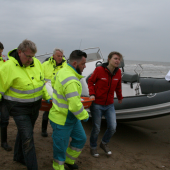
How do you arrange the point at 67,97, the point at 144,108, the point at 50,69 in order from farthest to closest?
the point at 50,69, the point at 144,108, the point at 67,97

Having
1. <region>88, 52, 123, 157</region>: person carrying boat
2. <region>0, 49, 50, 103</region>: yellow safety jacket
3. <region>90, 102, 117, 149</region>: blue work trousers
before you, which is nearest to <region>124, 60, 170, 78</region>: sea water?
<region>88, 52, 123, 157</region>: person carrying boat

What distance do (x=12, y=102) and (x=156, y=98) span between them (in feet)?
7.98

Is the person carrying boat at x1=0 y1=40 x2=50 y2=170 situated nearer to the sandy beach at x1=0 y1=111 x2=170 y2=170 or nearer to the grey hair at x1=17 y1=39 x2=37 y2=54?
the grey hair at x1=17 y1=39 x2=37 y2=54

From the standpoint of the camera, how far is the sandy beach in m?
2.67

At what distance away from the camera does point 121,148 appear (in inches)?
132

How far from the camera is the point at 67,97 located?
1.92 meters

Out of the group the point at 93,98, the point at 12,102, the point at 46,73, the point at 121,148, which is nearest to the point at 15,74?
the point at 12,102

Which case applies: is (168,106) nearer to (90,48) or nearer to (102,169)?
(102,169)

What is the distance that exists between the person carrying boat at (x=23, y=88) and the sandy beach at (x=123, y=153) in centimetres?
71

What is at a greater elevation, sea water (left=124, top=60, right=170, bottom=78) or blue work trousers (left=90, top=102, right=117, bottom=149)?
blue work trousers (left=90, top=102, right=117, bottom=149)

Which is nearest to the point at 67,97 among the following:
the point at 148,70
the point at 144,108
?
the point at 144,108

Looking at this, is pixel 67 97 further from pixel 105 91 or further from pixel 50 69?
pixel 50 69

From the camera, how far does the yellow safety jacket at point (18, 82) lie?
75.4 inches

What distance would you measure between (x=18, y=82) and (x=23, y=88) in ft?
0.26
